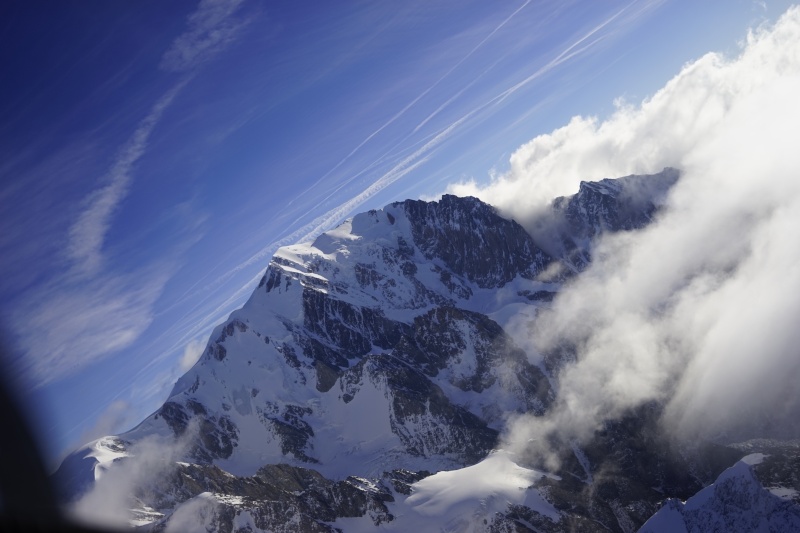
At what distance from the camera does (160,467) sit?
652 ft

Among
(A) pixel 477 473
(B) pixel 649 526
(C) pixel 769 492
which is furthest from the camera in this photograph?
(A) pixel 477 473

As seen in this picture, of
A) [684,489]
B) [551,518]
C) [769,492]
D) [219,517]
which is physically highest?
[219,517]

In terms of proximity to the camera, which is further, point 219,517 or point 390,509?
point 390,509

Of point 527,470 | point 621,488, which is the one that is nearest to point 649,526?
point 527,470

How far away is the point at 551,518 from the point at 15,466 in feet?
460

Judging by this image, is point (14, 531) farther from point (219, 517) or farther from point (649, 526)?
point (649, 526)

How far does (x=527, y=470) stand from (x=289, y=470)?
74.5m

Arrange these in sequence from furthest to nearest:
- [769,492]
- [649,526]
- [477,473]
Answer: [477,473], [649,526], [769,492]

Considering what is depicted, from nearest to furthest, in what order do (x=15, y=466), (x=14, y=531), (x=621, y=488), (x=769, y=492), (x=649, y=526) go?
(x=14, y=531), (x=15, y=466), (x=769, y=492), (x=649, y=526), (x=621, y=488)

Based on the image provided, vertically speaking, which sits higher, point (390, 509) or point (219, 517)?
point (219, 517)

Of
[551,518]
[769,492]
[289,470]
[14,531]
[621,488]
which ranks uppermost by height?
[14,531]

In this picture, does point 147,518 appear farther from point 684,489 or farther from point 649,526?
point 684,489

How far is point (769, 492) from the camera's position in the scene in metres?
130

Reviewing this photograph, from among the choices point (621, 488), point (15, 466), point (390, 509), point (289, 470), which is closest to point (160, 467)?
point (289, 470)
